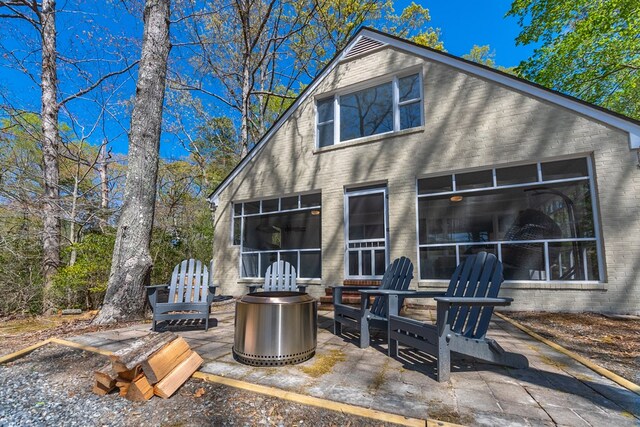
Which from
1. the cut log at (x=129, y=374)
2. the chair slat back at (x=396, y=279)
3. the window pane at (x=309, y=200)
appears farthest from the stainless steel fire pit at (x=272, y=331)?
the window pane at (x=309, y=200)

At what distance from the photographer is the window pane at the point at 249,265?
30.7 ft

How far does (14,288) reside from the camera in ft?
22.2

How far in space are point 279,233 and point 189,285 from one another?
442cm

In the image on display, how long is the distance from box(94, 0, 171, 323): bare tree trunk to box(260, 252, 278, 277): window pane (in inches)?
153

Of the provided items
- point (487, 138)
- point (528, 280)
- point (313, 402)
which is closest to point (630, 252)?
point (528, 280)

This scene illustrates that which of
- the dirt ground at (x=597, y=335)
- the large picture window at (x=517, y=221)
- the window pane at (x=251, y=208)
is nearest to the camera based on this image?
the dirt ground at (x=597, y=335)

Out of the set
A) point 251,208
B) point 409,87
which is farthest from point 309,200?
point 409,87

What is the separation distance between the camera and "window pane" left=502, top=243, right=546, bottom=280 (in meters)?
5.88

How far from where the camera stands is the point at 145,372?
2354 mm

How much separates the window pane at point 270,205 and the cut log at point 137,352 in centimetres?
658

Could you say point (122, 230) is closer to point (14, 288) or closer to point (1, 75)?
point (14, 288)

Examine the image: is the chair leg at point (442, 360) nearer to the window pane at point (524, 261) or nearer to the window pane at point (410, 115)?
the window pane at point (524, 261)

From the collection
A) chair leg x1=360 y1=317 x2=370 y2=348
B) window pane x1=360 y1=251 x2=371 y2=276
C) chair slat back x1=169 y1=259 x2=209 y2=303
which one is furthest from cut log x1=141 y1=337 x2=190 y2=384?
window pane x1=360 y1=251 x2=371 y2=276

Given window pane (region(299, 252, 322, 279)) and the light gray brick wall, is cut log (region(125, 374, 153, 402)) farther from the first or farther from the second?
window pane (region(299, 252, 322, 279))
